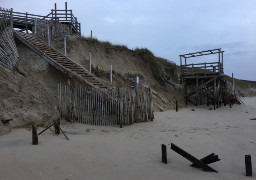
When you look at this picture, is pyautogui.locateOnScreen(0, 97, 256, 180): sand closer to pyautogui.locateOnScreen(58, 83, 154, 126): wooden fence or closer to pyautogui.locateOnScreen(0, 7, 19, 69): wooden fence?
pyautogui.locateOnScreen(58, 83, 154, 126): wooden fence

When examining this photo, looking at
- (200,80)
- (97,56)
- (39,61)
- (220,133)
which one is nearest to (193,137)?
(220,133)

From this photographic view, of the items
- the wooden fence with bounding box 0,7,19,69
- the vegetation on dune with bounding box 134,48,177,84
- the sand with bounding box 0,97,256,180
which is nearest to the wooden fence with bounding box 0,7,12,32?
the wooden fence with bounding box 0,7,19,69

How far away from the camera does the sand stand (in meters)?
6.89

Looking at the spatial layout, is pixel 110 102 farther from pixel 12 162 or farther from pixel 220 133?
pixel 12 162

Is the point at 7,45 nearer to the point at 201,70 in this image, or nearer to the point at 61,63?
the point at 61,63

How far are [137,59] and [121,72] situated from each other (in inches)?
136

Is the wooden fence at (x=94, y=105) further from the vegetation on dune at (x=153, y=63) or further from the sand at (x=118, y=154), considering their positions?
→ the vegetation on dune at (x=153, y=63)

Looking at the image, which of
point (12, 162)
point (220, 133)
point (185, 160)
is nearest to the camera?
point (12, 162)

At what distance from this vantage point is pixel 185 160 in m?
8.09

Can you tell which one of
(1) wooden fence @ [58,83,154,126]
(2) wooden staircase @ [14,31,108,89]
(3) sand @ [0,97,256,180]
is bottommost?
(3) sand @ [0,97,256,180]

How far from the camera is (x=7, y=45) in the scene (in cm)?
1669

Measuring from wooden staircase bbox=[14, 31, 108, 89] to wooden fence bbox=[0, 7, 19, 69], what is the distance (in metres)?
0.86

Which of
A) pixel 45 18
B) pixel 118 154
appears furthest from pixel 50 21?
pixel 118 154

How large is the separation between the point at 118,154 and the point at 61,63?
10301 mm
